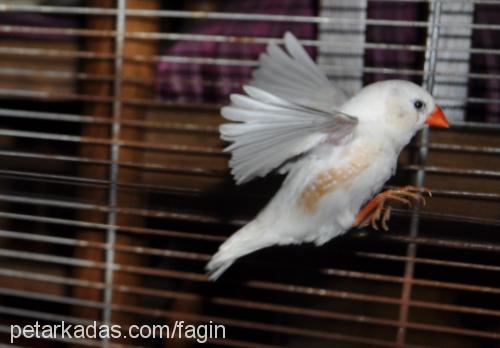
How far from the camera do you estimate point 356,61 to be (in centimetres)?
79

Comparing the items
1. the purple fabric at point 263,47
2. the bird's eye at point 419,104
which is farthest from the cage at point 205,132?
the bird's eye at point 419,104

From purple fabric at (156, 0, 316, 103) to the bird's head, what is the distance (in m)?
0.24

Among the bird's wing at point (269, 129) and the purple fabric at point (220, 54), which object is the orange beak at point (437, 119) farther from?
the purple fabric at point (220, 54)

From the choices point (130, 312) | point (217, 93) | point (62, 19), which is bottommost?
point (130, 312)

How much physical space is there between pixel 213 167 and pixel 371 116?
268 millimetres

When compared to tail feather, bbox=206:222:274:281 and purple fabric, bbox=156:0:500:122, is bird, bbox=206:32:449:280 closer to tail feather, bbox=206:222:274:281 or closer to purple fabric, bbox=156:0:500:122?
tail feather, bbox=206:222:274:281

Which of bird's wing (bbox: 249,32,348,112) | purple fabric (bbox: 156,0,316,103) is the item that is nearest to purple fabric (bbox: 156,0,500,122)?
purple fabric (bbox: 156,0,316,103)

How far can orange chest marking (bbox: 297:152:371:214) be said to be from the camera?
2.05 feet

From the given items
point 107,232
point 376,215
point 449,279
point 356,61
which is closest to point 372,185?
point 376,215

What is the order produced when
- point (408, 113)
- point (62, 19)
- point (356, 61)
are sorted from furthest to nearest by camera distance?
point (62, 19) < point (356, 61) < point (408, 113)

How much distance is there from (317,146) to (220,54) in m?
0.26

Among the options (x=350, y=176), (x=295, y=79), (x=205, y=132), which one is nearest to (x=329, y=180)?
(x=350, y=176)

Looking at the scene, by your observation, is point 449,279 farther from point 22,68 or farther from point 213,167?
point 22,68

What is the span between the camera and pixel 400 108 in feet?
2.06
